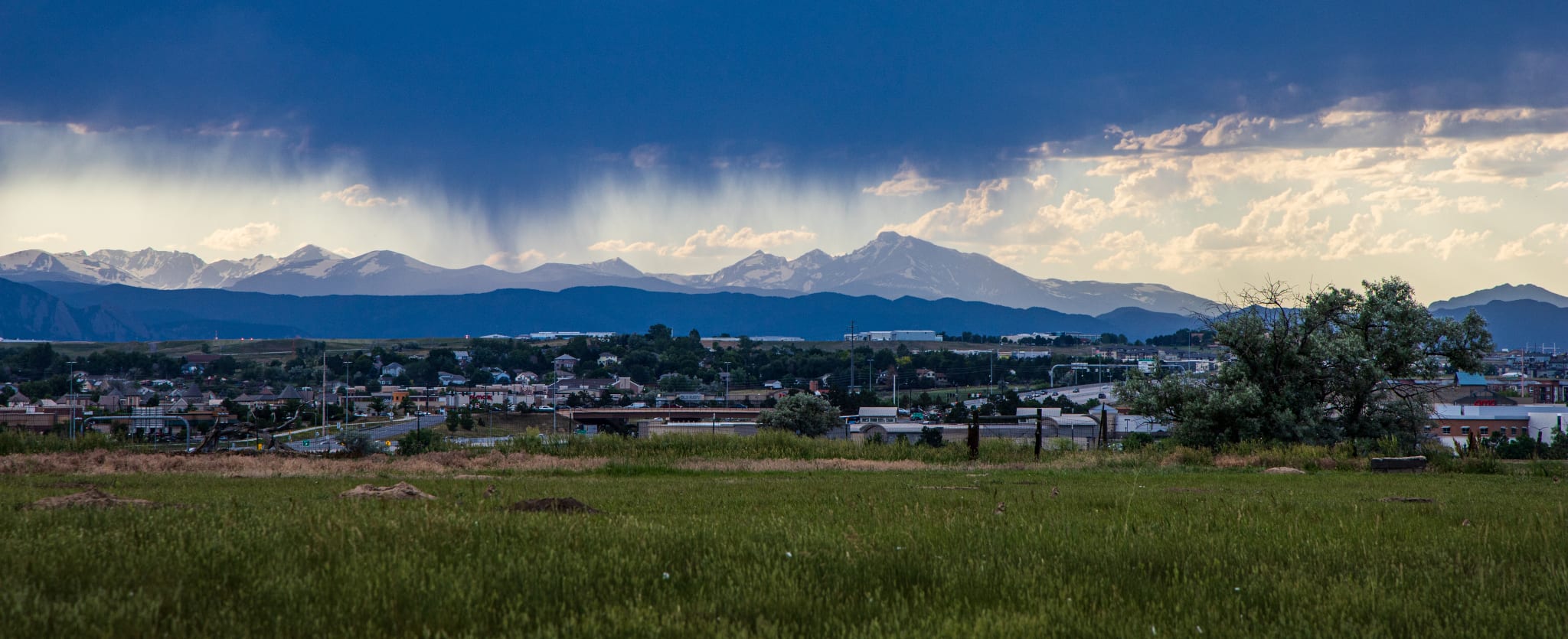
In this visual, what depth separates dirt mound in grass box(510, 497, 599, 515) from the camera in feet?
36.8

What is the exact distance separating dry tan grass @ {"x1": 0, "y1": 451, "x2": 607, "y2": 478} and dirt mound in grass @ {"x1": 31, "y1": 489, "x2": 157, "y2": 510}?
10.9 metres

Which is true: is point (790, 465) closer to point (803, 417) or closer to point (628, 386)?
point (803, 417)

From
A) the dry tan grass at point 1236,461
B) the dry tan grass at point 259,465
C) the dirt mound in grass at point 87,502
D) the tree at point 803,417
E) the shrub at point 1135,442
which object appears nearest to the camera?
the dirt mound in grass at point 87,502

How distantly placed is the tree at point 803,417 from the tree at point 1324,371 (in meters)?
25.5

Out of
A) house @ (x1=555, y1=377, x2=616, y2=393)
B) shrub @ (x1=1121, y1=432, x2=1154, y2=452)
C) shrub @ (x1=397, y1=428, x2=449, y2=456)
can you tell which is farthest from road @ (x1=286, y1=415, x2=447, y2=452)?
shrub @ (x1=1121, y1=432, x2=1154, y2=452)

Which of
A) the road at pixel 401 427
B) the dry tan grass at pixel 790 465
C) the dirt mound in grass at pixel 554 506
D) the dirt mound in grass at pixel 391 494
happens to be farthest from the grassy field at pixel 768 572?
the road at pixel 401 427

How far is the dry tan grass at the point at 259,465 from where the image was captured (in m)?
23.0

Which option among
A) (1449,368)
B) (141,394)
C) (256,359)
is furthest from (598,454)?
(256,359)

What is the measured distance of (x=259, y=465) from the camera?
25094 mm

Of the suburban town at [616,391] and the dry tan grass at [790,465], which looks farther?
Result: the suburban town at [616,391]

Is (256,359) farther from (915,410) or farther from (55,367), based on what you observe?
(915,410)

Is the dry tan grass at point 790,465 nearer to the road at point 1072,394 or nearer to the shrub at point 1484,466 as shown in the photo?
the shrub at point 1484,466

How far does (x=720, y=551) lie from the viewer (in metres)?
8.19

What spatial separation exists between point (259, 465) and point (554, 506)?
1707 cm
